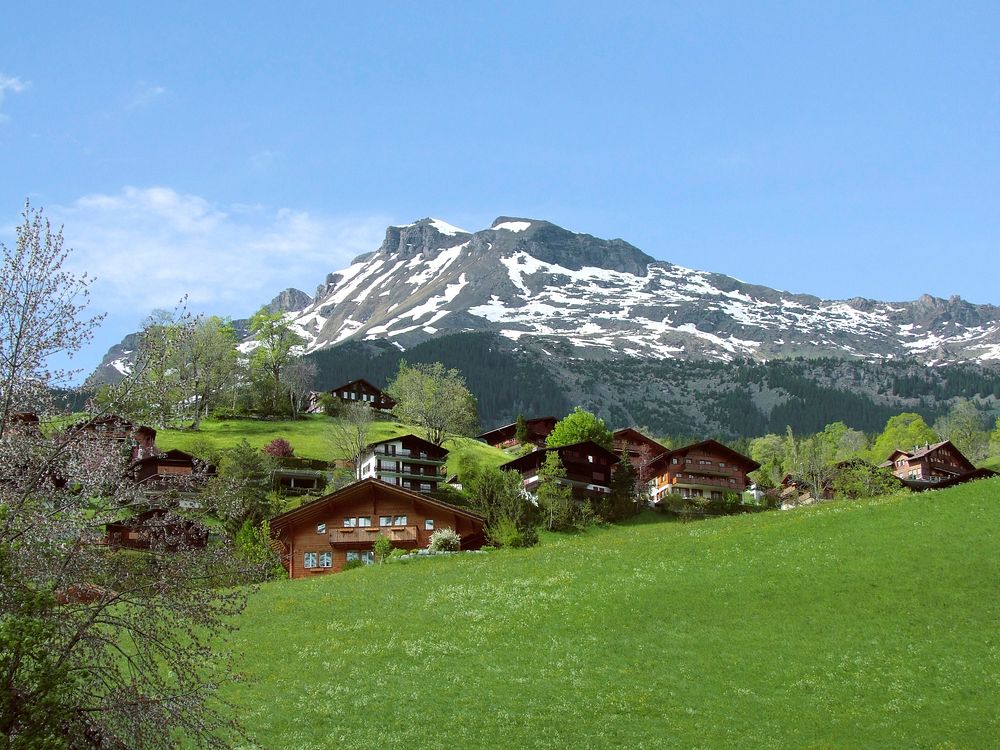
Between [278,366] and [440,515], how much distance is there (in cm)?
8286

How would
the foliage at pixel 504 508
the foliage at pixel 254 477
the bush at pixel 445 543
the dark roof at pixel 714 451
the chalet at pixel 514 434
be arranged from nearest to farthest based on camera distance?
the bush at pixel 445 543, the foliage at pixel 504 508, the foliage at pixel 254 477, the dark roof at pixel 714 451, the chalet at pixel 514 434

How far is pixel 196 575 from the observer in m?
16.8

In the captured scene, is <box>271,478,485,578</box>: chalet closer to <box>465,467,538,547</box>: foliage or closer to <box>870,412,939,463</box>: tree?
<box>465,467,538,547</box>: foliage

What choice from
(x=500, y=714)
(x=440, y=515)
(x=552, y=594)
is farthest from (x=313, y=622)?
(x=440, y=515)

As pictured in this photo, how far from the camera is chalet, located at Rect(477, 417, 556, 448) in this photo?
148 metres

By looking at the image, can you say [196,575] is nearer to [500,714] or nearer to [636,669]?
[500,714]

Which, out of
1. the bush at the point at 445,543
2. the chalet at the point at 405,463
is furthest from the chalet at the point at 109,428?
the chalet at the point at 405,463

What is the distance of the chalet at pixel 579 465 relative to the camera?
101 metres

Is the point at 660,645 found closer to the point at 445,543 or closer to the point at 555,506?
the point at 445,543

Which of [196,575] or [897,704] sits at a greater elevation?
[196,575]

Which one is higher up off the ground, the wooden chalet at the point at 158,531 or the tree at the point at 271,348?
the tree at the point at 271,348

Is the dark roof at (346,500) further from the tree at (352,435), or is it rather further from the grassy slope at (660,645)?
the tree at (352,435)

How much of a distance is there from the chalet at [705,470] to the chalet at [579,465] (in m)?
11.4

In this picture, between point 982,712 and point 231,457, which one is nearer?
point 982,712
